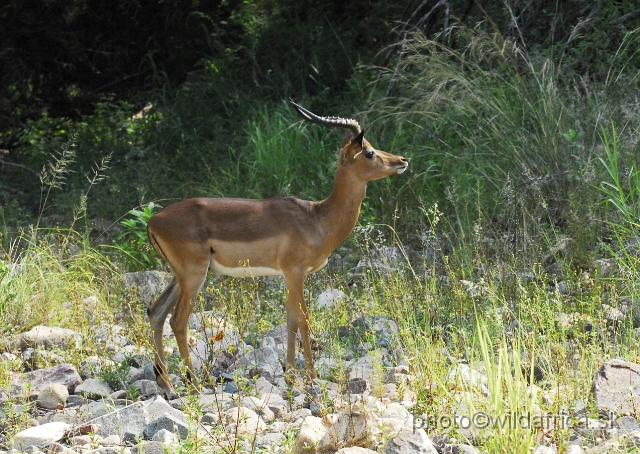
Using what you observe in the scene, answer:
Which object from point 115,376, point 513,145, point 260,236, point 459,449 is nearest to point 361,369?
point 260,236

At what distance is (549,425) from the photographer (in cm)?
423

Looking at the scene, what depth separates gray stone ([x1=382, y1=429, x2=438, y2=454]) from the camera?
3871mm

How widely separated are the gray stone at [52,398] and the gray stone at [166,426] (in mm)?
974

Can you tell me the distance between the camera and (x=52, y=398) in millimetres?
5270

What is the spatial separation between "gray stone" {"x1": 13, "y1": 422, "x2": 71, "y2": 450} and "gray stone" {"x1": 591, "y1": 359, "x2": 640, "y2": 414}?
8.60ft

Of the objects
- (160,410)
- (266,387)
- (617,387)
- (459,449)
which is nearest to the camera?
(459,449)

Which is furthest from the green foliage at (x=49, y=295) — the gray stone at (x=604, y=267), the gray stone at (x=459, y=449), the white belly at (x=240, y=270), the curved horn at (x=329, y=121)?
the gray stone at (x=604, y=267)

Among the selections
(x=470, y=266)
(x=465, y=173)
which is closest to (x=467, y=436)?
(x=470, y=266)

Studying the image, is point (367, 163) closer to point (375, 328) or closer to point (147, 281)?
point (375, 328)

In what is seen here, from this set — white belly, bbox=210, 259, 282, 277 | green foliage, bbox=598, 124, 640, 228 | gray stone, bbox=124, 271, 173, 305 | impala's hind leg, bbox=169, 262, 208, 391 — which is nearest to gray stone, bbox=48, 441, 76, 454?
impala's hind leg, bbox=169, 262, 208, 391

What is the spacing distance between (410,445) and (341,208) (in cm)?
268

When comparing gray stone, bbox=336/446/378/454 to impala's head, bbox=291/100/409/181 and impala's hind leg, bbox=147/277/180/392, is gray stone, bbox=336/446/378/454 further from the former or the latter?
impala's head, bbox=291/100/409/181

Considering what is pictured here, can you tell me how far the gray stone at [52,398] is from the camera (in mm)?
5262

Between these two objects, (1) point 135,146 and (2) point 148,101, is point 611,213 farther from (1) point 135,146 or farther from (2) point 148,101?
(2) point 148,101
